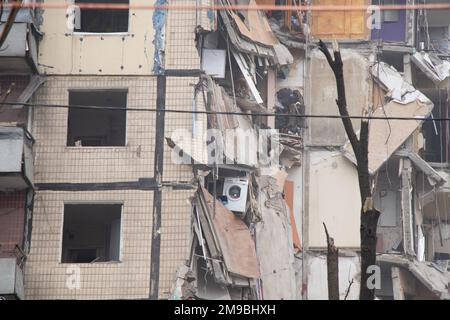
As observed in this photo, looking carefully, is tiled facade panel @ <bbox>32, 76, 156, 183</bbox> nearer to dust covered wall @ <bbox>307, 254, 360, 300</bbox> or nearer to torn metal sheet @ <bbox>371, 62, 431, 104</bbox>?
dust covered wall @ <bbox>307, 254, 360, 300</bbox>

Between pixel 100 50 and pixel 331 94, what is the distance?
6.87m

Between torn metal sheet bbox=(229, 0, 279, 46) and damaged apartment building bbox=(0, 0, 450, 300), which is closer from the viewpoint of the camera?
damaged apartment building bbox=(0, 0, 450, 300)

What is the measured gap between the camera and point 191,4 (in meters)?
27.7

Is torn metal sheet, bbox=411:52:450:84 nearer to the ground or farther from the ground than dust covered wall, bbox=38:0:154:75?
farther from the ground

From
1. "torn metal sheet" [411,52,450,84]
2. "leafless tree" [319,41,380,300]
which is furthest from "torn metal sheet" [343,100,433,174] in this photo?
"leafless tree" [319,41,380,300]

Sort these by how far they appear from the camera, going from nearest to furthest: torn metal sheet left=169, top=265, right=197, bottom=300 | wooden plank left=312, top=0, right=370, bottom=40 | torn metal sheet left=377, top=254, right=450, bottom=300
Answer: torn metal sheet left=169, top=265, right=197, bottom=300 → torn metal sheet left=377, top=254, right=450, bottom=300 → wooden plank left=312, top=0, right=370, bottom=40

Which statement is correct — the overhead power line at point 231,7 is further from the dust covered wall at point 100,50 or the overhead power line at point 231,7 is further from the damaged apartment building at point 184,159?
the dust covered wall at point 100,50

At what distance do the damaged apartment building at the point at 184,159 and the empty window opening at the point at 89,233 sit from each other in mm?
40

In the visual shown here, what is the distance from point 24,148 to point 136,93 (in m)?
2.69

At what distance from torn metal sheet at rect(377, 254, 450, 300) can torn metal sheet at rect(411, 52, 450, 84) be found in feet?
16.0

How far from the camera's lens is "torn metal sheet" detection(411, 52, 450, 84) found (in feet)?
107

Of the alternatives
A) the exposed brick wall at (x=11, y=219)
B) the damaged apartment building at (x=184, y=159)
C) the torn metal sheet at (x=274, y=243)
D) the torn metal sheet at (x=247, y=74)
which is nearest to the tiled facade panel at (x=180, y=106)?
the damaged apartment building at (x=184, y=159)

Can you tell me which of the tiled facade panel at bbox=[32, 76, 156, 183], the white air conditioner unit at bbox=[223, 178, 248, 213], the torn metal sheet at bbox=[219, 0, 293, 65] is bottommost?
the white air conditioner unit at bbox=[223, 178, 248, 213]
